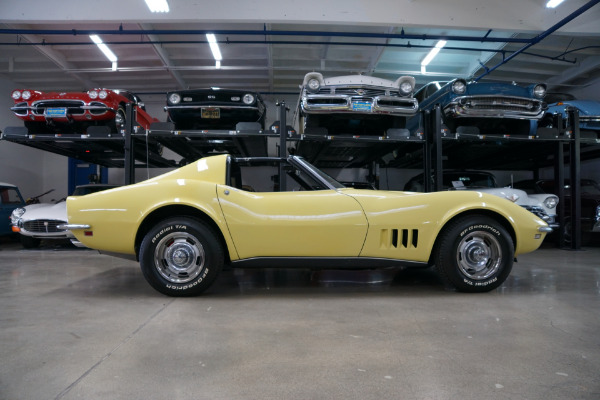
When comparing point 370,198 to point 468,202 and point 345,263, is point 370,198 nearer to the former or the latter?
point 345,263

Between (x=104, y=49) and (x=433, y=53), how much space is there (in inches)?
307

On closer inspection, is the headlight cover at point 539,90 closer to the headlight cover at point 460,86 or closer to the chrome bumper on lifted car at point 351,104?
the headlight cover at point 460,86

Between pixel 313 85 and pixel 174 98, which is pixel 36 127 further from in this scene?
pixel 313 85

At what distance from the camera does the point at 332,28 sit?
796 centimetres

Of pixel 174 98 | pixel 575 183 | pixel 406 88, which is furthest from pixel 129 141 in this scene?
pixel 575 183

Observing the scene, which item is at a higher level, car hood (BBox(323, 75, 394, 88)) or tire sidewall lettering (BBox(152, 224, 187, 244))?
car hood (BBox(323, 75, 394, 88))

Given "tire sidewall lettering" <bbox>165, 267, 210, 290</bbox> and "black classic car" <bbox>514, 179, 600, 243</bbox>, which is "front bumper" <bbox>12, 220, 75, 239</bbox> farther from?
"black classic car" <bbox>514, 179, 600, 243</bbox>

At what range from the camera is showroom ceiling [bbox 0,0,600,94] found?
6812 mm

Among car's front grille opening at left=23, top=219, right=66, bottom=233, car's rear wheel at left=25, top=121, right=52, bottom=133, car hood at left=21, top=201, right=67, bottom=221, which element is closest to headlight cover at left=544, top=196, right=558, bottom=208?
car hood at left=21, top=201, right=67, bottom=221

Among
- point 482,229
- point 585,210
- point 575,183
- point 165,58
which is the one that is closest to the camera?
point 482,229

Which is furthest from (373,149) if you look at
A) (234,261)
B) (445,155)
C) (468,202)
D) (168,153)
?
(168,153)

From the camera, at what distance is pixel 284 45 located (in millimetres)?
8609

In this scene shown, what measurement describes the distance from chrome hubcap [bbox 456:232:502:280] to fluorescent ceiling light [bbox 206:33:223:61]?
21.2 feet

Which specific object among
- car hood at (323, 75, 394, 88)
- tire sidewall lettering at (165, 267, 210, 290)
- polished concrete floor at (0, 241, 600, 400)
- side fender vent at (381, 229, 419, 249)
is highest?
car hood at (323, 75, 394, 88)
